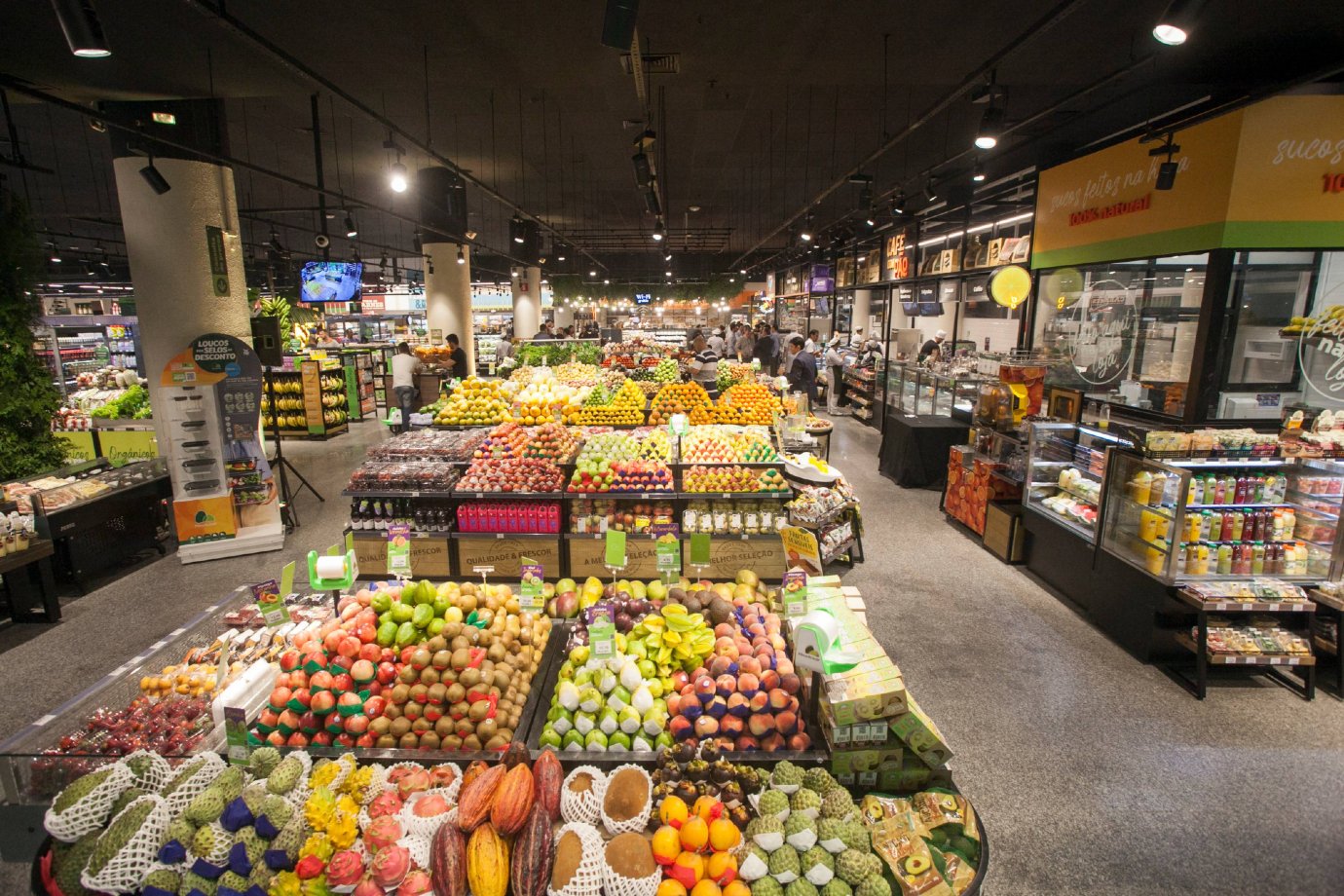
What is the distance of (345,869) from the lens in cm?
187

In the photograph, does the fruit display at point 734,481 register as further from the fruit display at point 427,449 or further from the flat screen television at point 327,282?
the flat screen television at point 327,282

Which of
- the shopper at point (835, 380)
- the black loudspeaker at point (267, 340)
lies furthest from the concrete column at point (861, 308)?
the black loudspeaker at point (267, 340)

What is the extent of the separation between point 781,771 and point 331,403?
13.6 m

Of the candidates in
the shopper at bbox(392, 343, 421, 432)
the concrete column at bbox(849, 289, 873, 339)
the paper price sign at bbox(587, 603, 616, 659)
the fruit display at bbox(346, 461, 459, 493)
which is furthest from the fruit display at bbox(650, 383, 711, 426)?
the concrete column at bbox(849, 289, 873, 339)

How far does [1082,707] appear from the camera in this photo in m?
4.04

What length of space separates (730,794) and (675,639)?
735 mm

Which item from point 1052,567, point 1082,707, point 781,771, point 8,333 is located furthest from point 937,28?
point 8,333

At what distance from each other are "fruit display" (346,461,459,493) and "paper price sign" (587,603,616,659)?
3.52 metres

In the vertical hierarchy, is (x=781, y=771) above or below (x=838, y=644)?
below

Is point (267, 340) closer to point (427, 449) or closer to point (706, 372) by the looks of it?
point (427, 449)

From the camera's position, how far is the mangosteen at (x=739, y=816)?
209cm

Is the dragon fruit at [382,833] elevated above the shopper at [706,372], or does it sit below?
below

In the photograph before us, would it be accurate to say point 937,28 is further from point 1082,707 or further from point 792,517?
point 1082,707

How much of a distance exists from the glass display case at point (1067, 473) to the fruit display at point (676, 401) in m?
3.56
